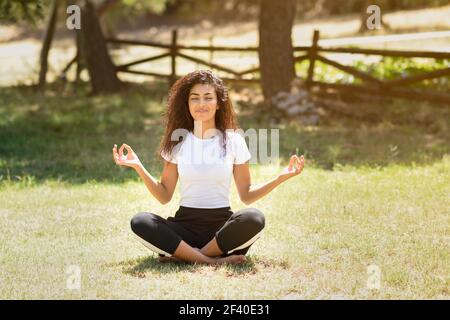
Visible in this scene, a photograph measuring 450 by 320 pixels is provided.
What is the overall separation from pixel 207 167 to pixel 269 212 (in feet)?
6.49

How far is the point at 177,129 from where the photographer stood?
6074mm

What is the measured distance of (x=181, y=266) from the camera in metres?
5.80

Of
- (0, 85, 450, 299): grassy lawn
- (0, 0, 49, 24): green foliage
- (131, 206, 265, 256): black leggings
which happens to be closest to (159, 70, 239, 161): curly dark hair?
(131, 206, 265, 256): black leggings

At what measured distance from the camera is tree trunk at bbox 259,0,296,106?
13398 millimetres

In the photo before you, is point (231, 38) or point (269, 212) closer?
point (269, 212)

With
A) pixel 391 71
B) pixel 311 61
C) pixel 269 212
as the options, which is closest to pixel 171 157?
pixel 269 212

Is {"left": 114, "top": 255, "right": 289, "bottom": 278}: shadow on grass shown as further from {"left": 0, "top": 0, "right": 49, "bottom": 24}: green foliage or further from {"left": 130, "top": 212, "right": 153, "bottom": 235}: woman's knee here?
{"left": 0, "top": 0, "right": 49, "bottom": 24}: green foliage

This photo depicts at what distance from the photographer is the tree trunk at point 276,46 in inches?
527

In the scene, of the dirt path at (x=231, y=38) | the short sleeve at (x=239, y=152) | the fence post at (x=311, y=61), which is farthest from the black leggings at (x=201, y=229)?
the dirt path at (x=231, y=38)

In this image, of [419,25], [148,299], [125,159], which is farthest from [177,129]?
[419,25]

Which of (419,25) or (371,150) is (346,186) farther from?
(419,25)

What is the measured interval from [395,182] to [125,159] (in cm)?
413

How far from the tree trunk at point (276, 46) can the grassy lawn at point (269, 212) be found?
2.11ft

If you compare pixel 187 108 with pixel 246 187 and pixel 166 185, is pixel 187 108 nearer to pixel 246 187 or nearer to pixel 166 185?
pixel 166 185
